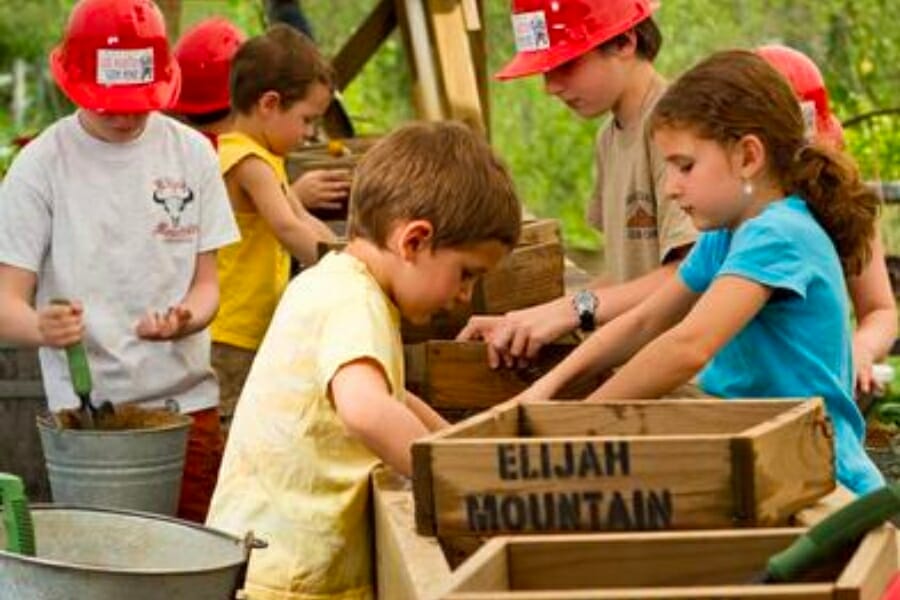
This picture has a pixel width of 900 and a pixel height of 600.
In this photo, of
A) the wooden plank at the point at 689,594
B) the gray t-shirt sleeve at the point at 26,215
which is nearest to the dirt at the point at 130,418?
the gray t-shirt sleeve at the point at 26,215

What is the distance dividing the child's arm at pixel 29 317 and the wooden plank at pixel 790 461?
2.60 metres

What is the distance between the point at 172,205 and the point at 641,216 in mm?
1318

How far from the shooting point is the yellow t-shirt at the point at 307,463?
5020 millimetres

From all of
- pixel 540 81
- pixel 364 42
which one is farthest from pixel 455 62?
pixel 540 81

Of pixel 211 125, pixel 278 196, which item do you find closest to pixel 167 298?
pixel 278 196

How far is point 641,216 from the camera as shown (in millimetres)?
6574

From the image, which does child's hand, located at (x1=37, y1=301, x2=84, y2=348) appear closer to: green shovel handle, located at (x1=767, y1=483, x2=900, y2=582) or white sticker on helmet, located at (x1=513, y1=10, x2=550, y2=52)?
white sticker on helmet, located at (x1=513, y1=10, x2=550, y2=52)

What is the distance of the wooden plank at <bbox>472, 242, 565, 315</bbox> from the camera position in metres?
6.59

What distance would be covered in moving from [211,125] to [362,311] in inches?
169

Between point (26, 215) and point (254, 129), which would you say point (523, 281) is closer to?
point (26, 215)

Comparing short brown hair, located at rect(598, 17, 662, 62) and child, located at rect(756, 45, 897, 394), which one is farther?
short brown hair, located at rect(598, 17, 662, 62)

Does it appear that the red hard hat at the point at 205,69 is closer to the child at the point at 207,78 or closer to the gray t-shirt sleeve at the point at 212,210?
the child at the point at 207,78

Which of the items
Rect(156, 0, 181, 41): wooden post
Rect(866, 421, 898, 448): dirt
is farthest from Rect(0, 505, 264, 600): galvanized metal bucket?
Rect(156, 0, 181, 41): wooden post

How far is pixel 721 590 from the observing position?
3479 mm
